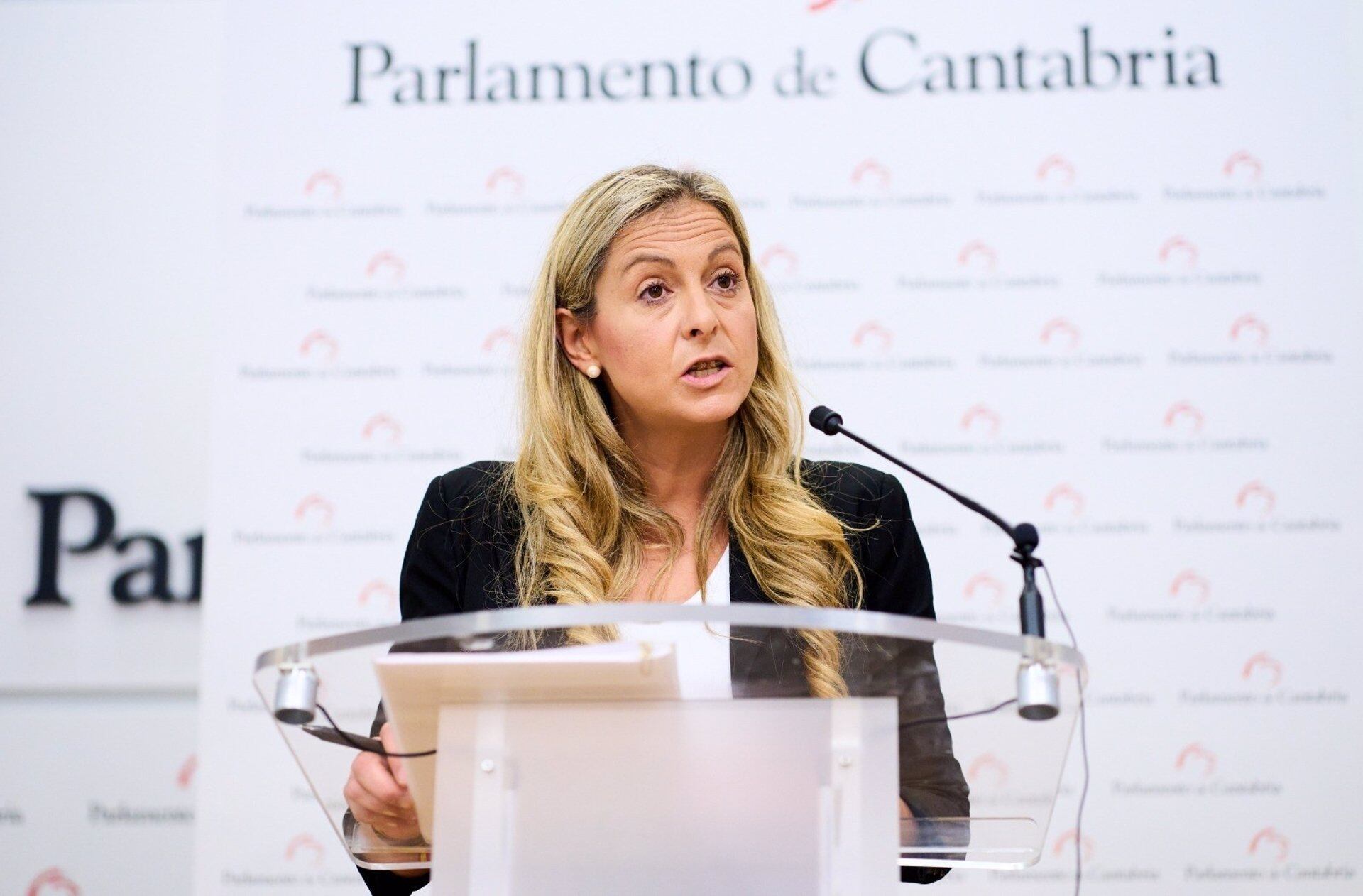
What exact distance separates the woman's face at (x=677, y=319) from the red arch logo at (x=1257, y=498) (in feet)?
5.42

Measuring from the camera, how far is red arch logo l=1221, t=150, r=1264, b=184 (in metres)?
3.77

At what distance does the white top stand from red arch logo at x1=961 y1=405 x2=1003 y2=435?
2.49m

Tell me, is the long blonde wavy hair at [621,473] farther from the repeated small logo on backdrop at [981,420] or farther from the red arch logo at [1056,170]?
the red arch logo at [1056,170]

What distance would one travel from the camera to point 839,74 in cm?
391

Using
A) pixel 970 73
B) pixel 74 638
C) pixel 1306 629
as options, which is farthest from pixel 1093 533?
pixel 74 638

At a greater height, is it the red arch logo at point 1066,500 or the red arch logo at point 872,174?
the red arch logo at point 872,174

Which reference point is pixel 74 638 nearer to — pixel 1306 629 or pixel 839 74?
pixel 839 74

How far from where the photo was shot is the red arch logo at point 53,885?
3.91 meters

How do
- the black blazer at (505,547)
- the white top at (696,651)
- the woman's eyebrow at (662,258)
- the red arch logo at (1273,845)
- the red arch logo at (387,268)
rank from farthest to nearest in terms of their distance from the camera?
the red arch logo at (387,268) → the red arch logo at (1273,845) → the woman's eyebrow at (662,258) → the black blazer at (505,547) → the white top at (696,651)

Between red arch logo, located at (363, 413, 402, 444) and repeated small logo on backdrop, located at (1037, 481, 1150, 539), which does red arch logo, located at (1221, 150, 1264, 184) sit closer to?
repeated small logo on backdrop, located at (1037, 481, 1150, 539)

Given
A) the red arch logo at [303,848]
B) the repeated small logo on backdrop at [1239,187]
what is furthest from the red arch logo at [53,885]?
the repeated small logo on backdrop at [1239,187]

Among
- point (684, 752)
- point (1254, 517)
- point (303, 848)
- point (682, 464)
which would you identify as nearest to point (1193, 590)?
point (1254, 517)

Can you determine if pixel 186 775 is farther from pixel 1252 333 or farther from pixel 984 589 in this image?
pixel 1252 333

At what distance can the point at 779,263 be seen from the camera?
12.6 feet
